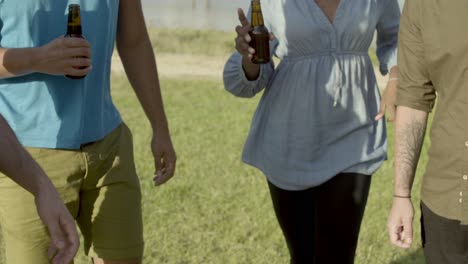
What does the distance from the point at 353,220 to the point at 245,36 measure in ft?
3.45

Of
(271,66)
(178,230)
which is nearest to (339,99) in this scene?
(271,66)

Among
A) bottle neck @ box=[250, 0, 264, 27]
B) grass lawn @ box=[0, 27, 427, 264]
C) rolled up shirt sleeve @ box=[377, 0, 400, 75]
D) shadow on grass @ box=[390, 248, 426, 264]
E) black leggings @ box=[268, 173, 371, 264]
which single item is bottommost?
grass lawn @ box=[0, 27, 427, 264]

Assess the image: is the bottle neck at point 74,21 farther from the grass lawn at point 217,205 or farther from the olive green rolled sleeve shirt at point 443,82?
the grass lawn at point 217,205

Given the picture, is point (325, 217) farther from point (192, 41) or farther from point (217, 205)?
point (192, 41)

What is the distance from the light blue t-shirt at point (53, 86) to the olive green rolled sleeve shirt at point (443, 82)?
119 centimetres

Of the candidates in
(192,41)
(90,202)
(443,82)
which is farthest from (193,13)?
(443,82)

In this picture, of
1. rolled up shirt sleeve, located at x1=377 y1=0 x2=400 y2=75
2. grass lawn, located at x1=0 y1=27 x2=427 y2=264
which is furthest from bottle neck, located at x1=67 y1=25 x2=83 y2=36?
grass lawn, located at x1=0 y1=27 x2=427 y2=264

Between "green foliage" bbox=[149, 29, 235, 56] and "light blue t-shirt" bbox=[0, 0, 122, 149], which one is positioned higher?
"light blue t-shirt" bbox=[0, 0, 122, 149]

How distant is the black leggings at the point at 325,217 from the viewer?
464 cm

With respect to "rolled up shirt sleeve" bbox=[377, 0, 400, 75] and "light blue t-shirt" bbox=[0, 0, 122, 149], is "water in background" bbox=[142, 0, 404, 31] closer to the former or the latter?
"rolled up shirt sleeve" bbox=[377, 0, 400, 75]

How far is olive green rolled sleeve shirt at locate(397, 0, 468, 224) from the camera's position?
3.41m

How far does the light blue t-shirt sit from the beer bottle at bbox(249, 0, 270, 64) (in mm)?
839

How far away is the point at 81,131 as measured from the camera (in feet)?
12.5

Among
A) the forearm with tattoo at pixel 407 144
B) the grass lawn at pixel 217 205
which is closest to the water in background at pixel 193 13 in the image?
the grass lawn at pixel 217 205
